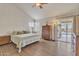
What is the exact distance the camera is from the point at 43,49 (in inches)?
72.4

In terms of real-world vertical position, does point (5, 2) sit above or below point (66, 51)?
above

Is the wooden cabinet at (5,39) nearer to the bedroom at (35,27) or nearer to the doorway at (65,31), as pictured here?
the bedroom at (35,27)

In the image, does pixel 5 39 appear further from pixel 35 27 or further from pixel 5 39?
pixel 35 27

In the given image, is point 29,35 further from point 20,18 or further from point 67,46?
point 67,46

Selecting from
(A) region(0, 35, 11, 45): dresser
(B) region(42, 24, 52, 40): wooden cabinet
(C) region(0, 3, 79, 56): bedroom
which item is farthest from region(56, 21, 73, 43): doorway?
(A) region(0, 35, 11, 45): dresser

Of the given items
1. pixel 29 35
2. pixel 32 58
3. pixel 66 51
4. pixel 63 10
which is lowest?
pixel 32 58

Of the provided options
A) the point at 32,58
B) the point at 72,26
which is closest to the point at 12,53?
the point at 32,58

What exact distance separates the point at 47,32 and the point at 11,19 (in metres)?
0.65

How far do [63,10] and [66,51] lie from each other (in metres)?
0.70

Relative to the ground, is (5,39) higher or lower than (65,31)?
lower

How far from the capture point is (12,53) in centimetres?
185

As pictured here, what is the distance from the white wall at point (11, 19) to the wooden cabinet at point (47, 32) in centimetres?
30

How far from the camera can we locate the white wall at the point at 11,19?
1.79 meters

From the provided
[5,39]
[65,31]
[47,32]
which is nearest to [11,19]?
[5,39]
